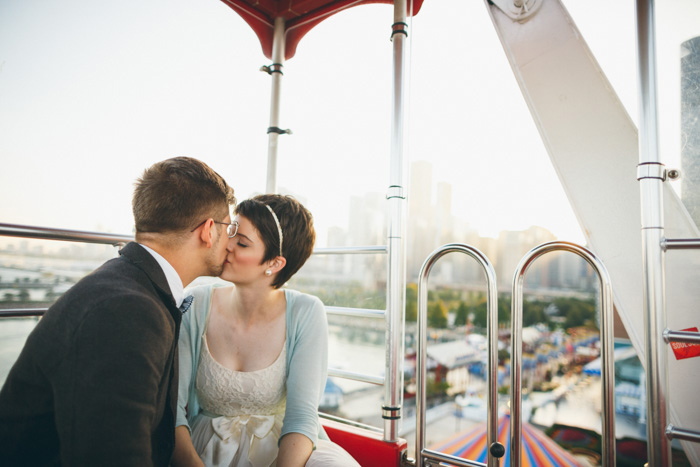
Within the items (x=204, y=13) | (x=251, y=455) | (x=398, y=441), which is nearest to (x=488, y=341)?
(x=398, y=441)

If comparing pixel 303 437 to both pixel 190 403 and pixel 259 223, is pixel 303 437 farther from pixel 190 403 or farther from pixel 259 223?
pixel 259 223

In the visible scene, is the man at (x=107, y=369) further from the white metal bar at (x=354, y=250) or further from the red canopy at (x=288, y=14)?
the red canopy at (x=288, y=14)

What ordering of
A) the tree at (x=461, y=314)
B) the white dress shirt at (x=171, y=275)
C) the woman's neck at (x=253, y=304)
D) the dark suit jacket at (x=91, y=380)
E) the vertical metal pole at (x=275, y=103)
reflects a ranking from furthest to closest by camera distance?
the tree at (x=461, y=314), the vertical metal pole at (x=275, y=103), the woman's neck at (x=253, y=304), the white dress shirt at (x=171, y=275), the dark suit jacket at (x=91, y=380)

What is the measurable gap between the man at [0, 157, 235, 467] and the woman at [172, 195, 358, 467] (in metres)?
0.38

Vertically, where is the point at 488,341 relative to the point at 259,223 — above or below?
below

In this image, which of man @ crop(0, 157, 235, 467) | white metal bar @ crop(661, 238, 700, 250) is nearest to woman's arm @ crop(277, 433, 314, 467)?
man @ crop(0, 157, 235, 467)

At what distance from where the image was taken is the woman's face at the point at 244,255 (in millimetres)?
1499

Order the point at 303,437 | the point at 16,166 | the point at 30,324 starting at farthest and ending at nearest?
1. the point at 16,166
2. the point at 30,324
3. the point at 303,437

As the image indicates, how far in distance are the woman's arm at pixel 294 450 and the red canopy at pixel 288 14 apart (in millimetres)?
2237

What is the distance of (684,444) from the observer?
4.72 feet

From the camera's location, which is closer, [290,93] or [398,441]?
[398,441]

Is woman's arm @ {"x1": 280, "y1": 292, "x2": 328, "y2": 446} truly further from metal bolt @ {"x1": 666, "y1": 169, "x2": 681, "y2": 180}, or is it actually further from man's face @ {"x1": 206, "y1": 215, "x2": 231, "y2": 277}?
metal bolt @ {"x1": 666, "y1": 169, "x2": 681, "y2": 180}

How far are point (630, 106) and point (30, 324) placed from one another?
274 cm

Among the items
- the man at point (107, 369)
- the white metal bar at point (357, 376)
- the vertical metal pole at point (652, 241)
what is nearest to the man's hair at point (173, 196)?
the man at point (107, 369)
